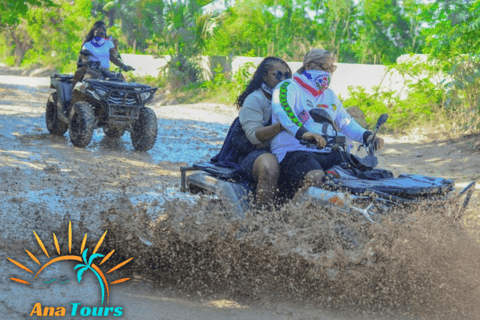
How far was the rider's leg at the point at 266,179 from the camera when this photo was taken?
4.22m

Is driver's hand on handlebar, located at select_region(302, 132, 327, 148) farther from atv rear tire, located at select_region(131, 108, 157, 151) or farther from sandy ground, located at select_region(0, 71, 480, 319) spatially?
atv rear tire, located at select_region(131, 108, 157, 151)

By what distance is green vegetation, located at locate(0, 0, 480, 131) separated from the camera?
40.8ft

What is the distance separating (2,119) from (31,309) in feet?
30.8

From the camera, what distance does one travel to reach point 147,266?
4.33 metres

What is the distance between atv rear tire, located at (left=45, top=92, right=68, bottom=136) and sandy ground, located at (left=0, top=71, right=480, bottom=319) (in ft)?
0.71

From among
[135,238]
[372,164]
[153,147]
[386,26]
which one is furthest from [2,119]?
[386,26]

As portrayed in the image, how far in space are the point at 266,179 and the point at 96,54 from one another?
22.1ft

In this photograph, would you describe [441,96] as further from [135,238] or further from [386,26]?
[386,26]

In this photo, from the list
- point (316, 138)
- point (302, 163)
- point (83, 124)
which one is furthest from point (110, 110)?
point (316, 138)

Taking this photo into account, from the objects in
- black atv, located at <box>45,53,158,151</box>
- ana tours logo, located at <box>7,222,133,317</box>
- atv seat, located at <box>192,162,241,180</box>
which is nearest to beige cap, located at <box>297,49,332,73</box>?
atv seat, located at <box>192,162,241,180</box>

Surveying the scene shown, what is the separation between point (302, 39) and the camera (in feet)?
98.6

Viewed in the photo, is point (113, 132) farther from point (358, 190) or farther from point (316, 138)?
point (358, 190)

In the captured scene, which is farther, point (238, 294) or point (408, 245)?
point (238, 294)

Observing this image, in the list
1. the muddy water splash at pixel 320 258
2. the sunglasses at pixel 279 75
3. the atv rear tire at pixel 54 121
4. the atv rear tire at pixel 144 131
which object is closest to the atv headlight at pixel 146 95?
the atv rear tire at pixel 144 131
